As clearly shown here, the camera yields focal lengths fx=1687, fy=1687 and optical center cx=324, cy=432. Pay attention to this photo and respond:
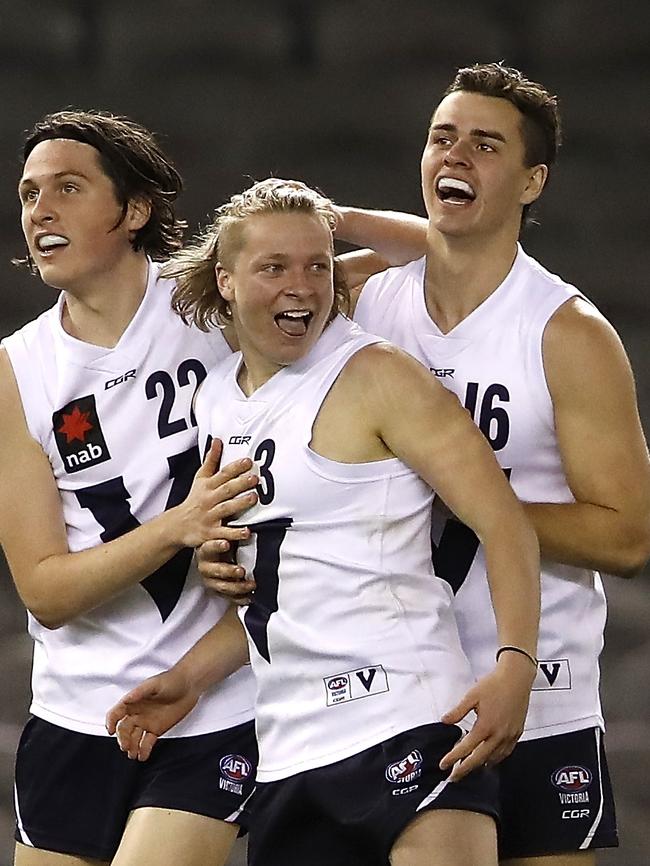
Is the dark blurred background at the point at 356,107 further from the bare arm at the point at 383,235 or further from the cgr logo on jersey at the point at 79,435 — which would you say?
the cgr logo on jersey at the point at 79,435

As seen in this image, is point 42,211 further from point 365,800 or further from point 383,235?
point 365,800

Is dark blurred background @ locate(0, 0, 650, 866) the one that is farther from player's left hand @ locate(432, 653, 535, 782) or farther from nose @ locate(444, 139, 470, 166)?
player's left hand @ locate(432, 653, 535, 782)

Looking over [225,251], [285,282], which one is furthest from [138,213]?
[285,282]

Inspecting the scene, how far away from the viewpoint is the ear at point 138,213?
2.09 metres

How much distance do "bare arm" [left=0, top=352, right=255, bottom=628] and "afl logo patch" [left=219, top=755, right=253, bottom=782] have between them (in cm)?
24

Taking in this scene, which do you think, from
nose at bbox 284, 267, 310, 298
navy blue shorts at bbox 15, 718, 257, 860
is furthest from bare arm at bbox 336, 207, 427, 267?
navy blue shorts at bbox 15, 718, 257, 860

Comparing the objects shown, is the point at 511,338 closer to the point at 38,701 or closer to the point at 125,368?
the point at 125,368

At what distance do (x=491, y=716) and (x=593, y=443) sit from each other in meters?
0.39

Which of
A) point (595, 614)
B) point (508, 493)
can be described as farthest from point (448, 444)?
point (595, 614)

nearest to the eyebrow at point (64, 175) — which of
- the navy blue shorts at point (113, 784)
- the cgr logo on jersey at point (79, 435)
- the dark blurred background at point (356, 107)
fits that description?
the cgr logo on jersey at point (79, 435)

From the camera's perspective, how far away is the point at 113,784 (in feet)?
6.59

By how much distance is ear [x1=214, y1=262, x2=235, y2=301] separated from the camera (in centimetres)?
187

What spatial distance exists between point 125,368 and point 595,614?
630 millimetres

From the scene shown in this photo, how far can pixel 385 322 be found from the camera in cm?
205
